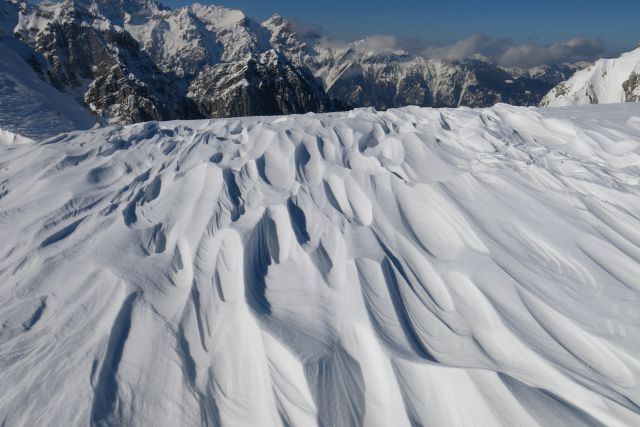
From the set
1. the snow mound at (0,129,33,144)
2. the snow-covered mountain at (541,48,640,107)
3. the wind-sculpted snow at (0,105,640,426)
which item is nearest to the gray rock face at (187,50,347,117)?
the snow-covered mountain at (541,48,640,107)

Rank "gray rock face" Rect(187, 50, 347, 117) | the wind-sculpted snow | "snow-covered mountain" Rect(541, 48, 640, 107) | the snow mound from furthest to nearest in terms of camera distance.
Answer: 1. "gray rock face" Rect(187, 50, 347, 117)
2. "snow-covered mountain" Rect(541, 48, 640, 107)
3. the snow mound
4. the wind-sculpted snow

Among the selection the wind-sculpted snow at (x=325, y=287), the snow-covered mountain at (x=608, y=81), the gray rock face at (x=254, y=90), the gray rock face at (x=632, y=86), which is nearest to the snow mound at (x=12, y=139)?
the wind-sculpted snow at (x=325, y=287)

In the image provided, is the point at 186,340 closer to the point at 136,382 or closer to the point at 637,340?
the point at 136,382

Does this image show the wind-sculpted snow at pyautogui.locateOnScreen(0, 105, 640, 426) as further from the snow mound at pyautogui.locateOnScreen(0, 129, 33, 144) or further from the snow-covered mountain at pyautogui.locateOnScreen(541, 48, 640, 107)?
the snow-covered mountain at pyautogui.locateOnScreen(541, 48, 640, 107)

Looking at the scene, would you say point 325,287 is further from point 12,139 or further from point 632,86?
point 632,86

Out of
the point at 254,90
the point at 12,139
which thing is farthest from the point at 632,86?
the point at 12,139

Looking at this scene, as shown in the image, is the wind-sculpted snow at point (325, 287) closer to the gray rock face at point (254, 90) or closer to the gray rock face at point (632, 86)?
the gray rock face at point (632, 86)

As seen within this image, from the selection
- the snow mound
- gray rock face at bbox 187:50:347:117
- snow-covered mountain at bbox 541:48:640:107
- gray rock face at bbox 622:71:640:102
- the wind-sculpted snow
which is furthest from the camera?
gray rock face at bbox 187:50:347:117

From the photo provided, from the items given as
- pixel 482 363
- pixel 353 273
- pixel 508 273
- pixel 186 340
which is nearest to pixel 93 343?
pixel 186 340
